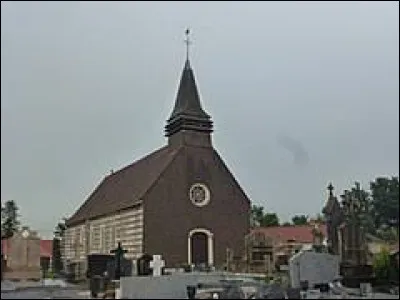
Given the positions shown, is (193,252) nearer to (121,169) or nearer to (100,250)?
(100,250)

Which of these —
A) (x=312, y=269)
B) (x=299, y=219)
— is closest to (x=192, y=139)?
(x=312, y=269)

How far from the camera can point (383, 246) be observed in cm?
2669

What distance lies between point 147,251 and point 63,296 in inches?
623

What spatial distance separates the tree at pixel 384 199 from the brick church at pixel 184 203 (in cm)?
891

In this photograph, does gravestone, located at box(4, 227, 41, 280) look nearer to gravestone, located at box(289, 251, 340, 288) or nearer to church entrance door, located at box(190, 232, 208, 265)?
gravestone, located at box(289, 251, 340, 288)

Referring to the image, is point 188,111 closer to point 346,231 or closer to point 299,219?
point 346,231

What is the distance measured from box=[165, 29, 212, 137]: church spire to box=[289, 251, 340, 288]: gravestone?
1643cm

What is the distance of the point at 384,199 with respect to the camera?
153 ft

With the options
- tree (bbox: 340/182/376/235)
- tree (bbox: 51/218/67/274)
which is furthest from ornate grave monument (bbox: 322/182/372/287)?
tree (bbox: 51/218/67/274)

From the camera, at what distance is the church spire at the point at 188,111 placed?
41.5 m

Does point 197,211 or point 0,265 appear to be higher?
point 197,211

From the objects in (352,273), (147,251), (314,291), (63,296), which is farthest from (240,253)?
(63,296)

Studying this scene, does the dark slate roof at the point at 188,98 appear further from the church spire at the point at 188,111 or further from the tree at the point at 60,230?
the tree at the point at 60,230

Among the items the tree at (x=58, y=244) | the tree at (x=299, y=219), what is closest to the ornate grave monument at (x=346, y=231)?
the tree at (x=58, y=244)
